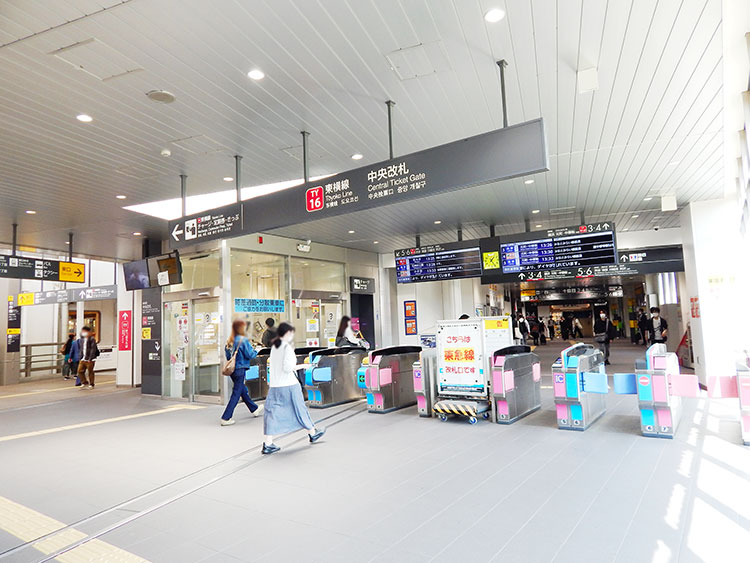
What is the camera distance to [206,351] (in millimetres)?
9398

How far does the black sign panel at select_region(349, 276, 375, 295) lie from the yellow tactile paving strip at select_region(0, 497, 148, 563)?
370 inches

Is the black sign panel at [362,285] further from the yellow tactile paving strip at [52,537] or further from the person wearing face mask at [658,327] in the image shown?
the yellow tactile paving strip at [52,537]

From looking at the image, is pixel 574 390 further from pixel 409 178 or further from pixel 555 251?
pixel 555 251

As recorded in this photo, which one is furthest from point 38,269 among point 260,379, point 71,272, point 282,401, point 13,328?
point 13,328

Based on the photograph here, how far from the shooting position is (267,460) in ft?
16.5

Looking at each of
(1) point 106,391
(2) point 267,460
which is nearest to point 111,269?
(1) point 106,391

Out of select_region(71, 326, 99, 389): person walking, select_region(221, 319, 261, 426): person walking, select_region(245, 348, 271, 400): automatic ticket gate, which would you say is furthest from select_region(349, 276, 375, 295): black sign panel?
select_region(71, 326, 99, 389): person walking

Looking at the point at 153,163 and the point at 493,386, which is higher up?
the point at 153,163

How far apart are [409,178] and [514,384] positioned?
12.0ft

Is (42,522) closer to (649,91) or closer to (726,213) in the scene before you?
(649,91)

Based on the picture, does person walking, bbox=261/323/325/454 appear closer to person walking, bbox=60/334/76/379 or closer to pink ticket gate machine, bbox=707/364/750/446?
pink ticket gate machine, bbox=707/364/750/446

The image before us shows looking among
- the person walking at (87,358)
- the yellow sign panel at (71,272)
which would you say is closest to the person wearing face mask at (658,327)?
the yellow sign panel at (71,272)

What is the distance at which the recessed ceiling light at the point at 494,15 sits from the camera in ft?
10.7

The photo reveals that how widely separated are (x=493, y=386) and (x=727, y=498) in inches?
119
